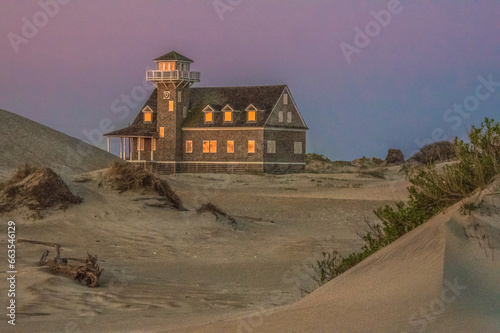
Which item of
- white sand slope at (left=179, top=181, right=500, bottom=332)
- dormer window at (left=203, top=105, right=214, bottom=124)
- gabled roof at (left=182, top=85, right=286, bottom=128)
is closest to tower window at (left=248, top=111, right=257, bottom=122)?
gabled roof at (left=182, top=85, right=286, bottom=128)

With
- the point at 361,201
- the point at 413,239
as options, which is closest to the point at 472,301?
the point at 413,239

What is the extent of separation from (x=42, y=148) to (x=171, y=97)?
61.2 ft

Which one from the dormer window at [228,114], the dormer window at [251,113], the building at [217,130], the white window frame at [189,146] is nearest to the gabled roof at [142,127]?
the building at [217,130]

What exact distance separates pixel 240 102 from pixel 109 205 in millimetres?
39158

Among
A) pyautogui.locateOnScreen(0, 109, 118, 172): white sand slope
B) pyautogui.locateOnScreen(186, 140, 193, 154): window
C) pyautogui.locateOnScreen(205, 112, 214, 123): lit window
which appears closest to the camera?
pyautogui.locateOnScreen(0, 109, 118, 172): white sand slope

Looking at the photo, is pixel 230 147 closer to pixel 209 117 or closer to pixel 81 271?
pixel 209 117

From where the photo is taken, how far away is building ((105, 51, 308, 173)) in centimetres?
5984

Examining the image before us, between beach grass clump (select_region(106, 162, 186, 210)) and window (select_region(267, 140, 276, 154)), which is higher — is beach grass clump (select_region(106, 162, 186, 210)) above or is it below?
below

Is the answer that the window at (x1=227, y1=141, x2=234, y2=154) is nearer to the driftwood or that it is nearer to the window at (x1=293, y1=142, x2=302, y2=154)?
the window at (x1=293, y1=142, x2=302, y2=154)

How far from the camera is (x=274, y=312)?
10.7 m

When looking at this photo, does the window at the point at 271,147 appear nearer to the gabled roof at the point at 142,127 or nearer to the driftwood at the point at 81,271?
the gabled roof at the point at 142,127

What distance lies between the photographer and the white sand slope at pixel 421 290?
30.0ft

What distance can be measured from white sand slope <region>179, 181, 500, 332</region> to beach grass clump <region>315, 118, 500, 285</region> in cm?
41

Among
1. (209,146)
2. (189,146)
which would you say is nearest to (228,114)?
(209,146)
